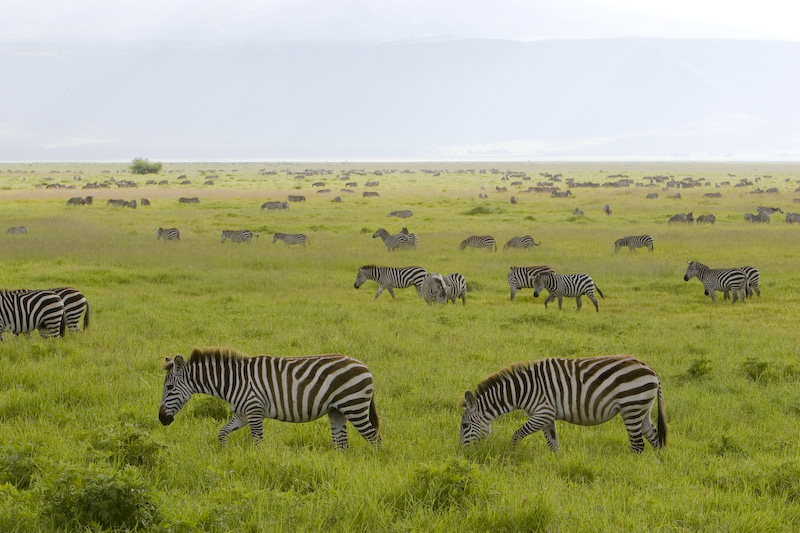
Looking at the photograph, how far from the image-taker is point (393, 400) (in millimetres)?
9477

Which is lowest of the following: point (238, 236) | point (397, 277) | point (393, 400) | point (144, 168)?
point (393, 400)

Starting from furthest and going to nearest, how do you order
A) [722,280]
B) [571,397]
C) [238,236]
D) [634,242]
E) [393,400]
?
[238,236] < [634,242] < [722,280] < [393,400] < [571,397]

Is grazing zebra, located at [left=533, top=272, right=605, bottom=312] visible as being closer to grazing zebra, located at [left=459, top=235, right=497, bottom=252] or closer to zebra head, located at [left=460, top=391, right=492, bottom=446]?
grazing zebra, located at [left=459, top=235, right=497, bottom=252]

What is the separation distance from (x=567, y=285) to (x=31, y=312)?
1262 centimetres

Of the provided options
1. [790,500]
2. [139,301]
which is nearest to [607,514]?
[790,500]

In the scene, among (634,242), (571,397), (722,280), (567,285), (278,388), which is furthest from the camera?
(634,242)

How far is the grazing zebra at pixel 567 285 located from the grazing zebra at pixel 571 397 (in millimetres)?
10136


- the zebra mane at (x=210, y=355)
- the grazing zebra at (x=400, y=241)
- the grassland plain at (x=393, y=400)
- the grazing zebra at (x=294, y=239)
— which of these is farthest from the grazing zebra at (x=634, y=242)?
the zebra mane at (x=210, y=355)

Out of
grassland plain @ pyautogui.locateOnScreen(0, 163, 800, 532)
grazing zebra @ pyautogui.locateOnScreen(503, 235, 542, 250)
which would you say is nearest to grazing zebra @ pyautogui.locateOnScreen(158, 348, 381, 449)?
grassland plain @ pyautogui.locateOnScreen(0, 163, 800, 532)

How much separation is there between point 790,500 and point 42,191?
6457cm

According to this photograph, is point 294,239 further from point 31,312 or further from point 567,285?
point 31,312

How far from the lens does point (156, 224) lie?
3656 cm

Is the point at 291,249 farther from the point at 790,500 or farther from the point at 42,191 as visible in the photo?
the point at 42,191

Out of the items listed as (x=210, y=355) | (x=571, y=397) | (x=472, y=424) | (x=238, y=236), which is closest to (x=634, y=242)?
(x=238, y=236)
